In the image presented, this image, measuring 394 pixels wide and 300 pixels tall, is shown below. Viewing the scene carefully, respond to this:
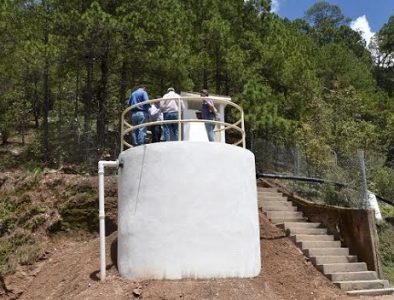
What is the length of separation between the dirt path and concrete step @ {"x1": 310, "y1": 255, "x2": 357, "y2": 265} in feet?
0.65

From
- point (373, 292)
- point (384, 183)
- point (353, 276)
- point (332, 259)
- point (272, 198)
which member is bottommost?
point (373, 292)

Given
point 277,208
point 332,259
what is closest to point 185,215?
point 332,259

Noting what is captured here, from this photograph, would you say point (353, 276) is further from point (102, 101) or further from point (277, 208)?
point (102, 101)

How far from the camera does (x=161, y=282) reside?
9.82 meters

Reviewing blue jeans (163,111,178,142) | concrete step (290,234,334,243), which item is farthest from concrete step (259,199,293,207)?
blue jeans (163,111,178,142)

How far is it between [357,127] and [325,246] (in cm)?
1520

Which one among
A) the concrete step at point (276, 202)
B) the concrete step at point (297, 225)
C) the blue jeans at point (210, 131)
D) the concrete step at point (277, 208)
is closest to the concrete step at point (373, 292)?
the concrete step at point (297, 225)

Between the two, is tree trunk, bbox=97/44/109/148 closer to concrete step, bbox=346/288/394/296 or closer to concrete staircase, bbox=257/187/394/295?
concrete staircase, bbox=257/187/394/295

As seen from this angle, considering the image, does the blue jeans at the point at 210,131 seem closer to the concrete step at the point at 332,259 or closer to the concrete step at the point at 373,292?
the concrete step at the point at 332,259

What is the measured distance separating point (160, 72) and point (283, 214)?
9.12 m

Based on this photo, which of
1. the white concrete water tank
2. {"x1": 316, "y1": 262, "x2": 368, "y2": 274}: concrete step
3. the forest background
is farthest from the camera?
the forest background

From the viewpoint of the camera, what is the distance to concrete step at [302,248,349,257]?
12383 mm

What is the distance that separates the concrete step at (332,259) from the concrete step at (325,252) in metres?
0.17

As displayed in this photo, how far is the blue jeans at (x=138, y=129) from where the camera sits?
1162 centimetres
